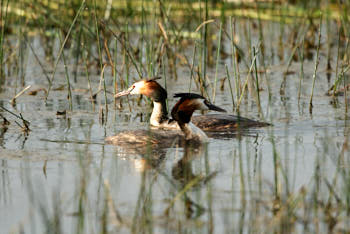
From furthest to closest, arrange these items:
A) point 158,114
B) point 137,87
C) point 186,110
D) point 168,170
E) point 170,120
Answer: point 137,87 → point 158,114 → point 170,120 → point 186,110 → point 168,170

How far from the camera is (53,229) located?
13.8ft

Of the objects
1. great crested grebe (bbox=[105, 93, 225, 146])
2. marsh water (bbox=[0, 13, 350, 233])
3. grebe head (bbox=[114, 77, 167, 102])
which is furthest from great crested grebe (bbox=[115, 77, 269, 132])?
great crested grebe (bbox=[105, 93, 225, 146])

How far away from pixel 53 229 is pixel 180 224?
742 millimetres

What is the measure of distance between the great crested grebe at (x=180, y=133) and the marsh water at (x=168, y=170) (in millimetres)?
110

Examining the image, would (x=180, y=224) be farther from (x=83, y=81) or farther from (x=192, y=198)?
(x=83, y=81)

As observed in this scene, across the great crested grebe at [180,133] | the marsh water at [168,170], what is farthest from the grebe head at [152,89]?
the great crested grebe at [180,133]

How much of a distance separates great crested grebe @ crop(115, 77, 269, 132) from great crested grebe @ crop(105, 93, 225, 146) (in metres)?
0.39

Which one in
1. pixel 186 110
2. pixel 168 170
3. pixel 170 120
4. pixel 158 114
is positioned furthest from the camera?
pixel 158 114

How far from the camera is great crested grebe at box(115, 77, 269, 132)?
801 cm

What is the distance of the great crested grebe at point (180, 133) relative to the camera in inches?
278

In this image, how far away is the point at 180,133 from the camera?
24.6 feet

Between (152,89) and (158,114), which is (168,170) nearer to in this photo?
(158,114)

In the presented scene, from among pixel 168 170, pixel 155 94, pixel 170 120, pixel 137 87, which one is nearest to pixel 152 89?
pixel 155 94

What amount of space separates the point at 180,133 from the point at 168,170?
1537 millimetres
